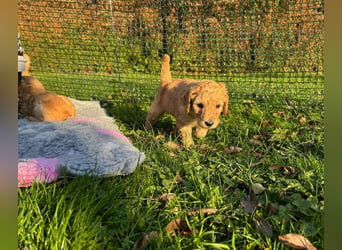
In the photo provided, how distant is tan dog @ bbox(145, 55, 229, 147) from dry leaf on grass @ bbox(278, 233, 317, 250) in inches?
53.7

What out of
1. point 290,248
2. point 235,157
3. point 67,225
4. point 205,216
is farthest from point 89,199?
point 235,157

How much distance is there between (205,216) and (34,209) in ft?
2.28

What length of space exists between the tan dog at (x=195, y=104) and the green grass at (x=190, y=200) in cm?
17

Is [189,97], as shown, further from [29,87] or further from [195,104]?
[29,87]

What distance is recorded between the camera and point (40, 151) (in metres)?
2.44

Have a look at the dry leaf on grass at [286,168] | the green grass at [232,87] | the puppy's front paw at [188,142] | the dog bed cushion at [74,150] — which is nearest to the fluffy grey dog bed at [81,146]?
the dog bed cushion at [74,150]

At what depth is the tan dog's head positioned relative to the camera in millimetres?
2729

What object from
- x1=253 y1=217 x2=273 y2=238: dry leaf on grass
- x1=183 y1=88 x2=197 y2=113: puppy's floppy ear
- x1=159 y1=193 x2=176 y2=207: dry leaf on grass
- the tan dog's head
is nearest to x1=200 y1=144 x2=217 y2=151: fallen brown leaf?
the tan dog's head

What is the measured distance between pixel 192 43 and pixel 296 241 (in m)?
3.98

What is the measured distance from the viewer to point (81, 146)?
2.43 metres

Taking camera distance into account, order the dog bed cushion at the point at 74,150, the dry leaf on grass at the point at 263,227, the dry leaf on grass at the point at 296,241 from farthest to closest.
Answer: the dog bed cushion at the point at 74,150 → the dry leaf on grass at the point at 263,227 → the dry leaf on grass at the point at 296,241

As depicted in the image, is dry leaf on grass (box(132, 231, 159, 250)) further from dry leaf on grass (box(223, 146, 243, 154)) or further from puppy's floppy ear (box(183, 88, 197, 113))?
puppy's floppy ear (box(183, 88, 197, 113))

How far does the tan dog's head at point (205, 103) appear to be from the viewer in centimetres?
273

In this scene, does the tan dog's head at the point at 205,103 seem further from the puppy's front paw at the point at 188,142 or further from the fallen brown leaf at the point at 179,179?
the fallen brown leaf at the point at 179,179
